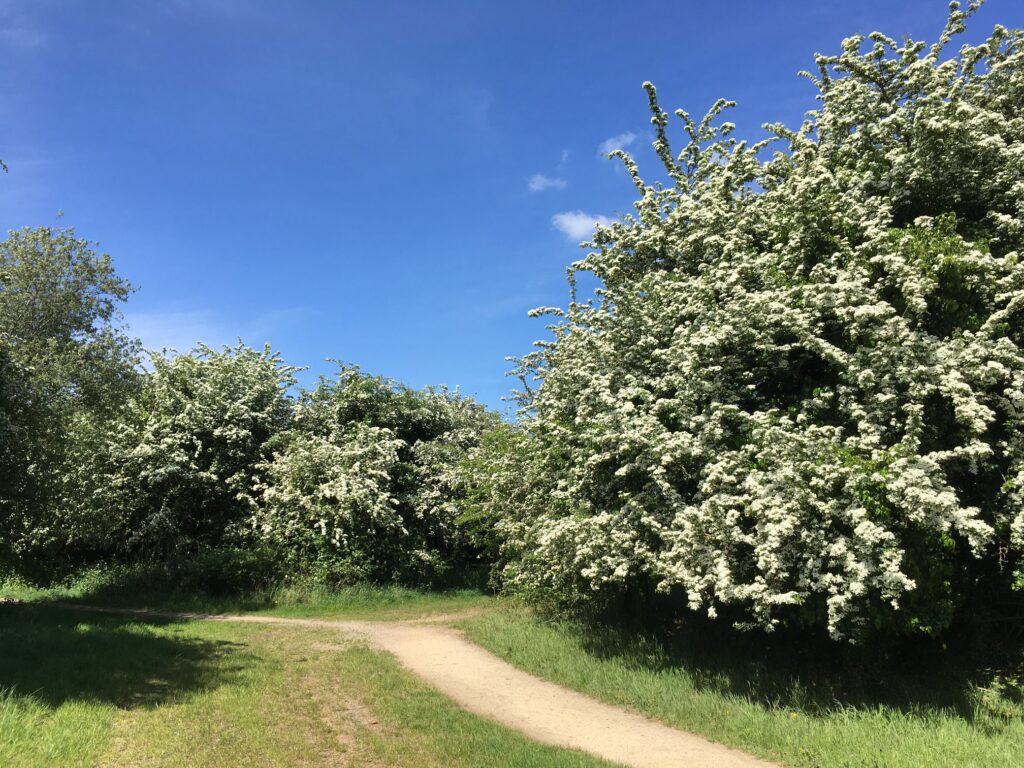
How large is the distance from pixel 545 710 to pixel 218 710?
15.6 ft

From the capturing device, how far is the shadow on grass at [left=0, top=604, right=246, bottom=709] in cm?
905

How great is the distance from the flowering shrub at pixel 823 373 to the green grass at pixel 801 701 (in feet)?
3.48

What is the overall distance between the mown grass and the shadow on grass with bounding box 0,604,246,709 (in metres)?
0.03

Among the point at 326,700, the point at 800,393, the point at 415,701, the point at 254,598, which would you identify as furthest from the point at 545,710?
the point at 254,598

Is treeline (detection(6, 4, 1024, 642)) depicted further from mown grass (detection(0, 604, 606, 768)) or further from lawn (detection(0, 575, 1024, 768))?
mown grass (detection(0, 604, 606, 768))

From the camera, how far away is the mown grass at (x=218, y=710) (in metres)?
7.36

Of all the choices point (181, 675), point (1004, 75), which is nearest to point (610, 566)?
point (181, 675)

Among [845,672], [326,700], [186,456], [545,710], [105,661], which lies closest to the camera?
[845,672]

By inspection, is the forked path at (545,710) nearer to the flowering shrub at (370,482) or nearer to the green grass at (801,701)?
the green grass at (801,701)

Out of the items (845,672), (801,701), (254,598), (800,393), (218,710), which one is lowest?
(254,598)

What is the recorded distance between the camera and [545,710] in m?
10.1

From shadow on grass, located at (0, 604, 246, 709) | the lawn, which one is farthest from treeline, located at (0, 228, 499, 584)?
the lawn

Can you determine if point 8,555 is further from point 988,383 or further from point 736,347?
point 988,383

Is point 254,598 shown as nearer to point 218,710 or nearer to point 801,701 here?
point 218,710
